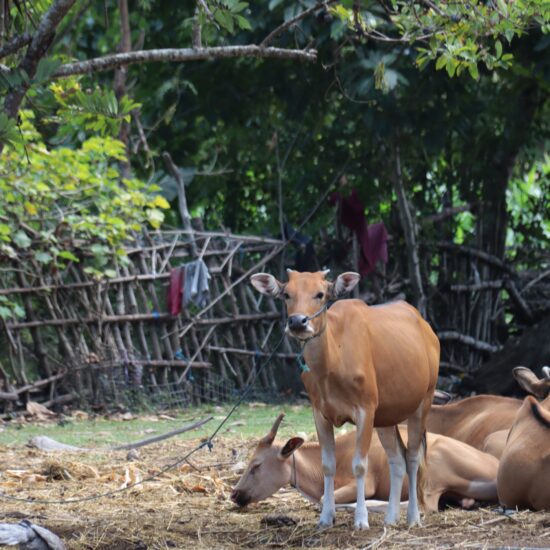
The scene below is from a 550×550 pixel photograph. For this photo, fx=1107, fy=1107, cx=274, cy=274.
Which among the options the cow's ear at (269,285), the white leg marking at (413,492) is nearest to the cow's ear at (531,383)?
the white leg marking at (413,492)

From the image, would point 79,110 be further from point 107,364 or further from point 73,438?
point 107,364

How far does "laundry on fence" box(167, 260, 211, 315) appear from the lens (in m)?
13.8

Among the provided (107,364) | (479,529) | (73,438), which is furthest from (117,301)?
(479,529)

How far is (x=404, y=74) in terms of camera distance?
12.6m

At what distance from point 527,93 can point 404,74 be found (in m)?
3.16

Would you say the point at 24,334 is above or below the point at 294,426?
above

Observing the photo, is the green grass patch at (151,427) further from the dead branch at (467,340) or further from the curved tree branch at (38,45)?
the curved tree branch at (38,45)

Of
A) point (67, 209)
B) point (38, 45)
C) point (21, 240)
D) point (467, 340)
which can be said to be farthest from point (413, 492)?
point (467, 340)

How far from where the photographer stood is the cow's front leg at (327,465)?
6.01 meters

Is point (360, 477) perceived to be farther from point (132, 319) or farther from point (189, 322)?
point (189, 322)

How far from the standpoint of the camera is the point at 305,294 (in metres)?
5.80

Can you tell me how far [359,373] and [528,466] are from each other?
133cm

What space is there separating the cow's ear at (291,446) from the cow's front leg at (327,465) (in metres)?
0.96

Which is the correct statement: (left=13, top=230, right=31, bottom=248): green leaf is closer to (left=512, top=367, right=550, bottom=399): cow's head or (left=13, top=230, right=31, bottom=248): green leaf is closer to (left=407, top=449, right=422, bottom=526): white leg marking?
(left=512, top=367, right=550, bottom=399): cow's head
